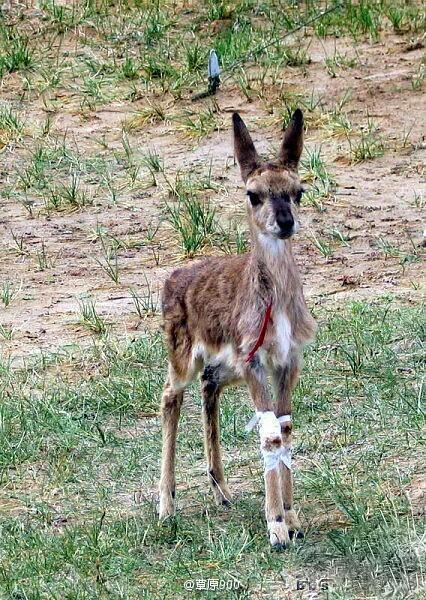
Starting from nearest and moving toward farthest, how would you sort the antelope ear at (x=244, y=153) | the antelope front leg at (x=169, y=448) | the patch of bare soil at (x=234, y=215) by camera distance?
1. the antelope ear at (x=244, y=153)
2. the antelope front leg at (x=169, y=448)
3. the patch of bare soil at (x=234, y=215)

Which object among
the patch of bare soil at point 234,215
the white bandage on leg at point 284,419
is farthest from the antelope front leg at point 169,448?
the patch of bare soil at point 234,215

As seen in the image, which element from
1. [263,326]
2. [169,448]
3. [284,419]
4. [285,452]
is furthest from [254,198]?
[169,448]

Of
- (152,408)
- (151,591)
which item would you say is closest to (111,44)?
(152,408)

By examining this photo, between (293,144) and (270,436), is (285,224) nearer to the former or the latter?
(293,144)

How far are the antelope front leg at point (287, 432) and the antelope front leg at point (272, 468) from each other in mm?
89

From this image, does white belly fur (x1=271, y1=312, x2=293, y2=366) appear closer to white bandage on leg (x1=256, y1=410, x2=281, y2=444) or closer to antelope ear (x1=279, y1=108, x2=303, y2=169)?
white bandage on leg (x1=256, y1=410, x2=281, y2=444)

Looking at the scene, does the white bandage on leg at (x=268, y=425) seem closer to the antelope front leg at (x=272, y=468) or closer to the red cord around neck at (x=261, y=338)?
the antelope front leg at (x=272, y=468)

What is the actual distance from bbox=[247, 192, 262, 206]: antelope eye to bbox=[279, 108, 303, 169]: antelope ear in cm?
27

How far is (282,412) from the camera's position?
22.8 ft

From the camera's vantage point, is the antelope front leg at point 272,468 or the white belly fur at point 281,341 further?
the white belly fur at point 281,341

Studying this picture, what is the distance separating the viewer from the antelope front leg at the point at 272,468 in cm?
668

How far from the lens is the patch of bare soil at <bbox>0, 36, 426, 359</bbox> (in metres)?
11.0

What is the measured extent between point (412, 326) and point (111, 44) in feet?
22.3

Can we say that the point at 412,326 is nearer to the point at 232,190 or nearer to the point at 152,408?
the point at 152,408
